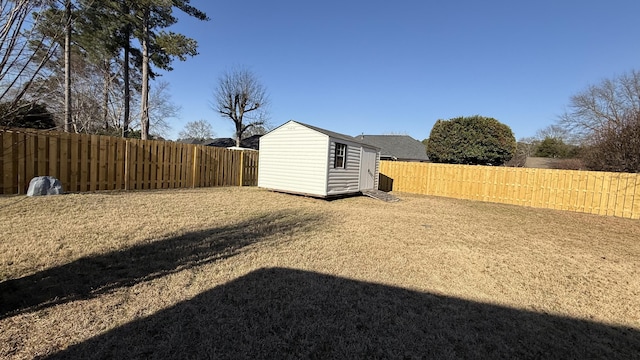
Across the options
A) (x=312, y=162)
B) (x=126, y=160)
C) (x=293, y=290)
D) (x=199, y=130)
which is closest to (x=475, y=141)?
(x=312, y=162)

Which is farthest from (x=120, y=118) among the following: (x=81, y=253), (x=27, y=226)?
(x=81, y=253)

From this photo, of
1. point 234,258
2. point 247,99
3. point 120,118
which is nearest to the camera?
point 234,258

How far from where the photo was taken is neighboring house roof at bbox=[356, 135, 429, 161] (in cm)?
3035

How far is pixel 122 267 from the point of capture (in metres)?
3.73

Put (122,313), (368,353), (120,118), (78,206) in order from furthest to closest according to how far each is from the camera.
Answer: (120,118), (78,206), (122,313), (368,353)

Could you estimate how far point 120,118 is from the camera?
22.9 meters

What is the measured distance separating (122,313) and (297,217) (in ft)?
17.2

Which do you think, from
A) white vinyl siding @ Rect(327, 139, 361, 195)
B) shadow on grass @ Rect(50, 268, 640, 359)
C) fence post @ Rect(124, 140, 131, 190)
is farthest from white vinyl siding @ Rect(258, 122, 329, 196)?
shadow on grass @ Rect(50, 268, 640, 359)

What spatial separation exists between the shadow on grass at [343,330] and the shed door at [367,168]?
10198mm

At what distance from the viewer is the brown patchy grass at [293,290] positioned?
239 centimetres

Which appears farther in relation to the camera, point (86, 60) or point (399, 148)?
point (399, 148)

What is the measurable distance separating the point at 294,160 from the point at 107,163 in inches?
258

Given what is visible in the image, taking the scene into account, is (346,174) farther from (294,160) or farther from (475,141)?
(475,141)

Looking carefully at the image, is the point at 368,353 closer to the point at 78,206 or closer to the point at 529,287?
the point at 529,287
